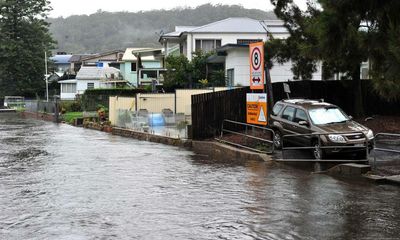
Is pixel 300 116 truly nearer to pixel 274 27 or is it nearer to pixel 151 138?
pixel 151 138

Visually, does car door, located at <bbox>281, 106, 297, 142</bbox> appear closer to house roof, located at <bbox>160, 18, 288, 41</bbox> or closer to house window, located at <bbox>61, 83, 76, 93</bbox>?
house roof, located at <bbox>160, 18, 288, 41</bbox>

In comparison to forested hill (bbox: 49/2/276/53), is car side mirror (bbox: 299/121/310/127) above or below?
below

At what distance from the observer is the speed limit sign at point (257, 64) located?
16516 mm

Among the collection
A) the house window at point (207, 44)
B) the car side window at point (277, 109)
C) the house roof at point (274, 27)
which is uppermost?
the house roof at point (274, 27)

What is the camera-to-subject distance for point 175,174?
13414 millimetres

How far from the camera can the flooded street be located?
7.42 metres

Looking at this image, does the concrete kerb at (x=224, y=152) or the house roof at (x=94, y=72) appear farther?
the house roof at (x=94, y=72)

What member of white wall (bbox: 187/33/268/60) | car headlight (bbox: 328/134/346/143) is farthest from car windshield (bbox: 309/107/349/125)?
white wall (bbox: 187/33/268/60)

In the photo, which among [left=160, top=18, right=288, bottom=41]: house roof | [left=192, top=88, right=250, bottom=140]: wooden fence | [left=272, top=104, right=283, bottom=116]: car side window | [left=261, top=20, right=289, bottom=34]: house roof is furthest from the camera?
[left=160, top=18, right=288, bottom=41]: house roof

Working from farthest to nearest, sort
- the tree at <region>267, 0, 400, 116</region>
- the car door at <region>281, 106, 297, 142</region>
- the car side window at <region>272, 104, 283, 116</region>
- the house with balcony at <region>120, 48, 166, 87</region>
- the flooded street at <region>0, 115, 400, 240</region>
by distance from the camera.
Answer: the house with balcony at <region>120, 48, 166, 87</region> → the car side window at <region>272, 104, 283, 116</region> → the car door at <region>281, 106, 297, 142</region> → the tree at <region>267, 0, 400, 116</region> → the flooded street at <region>0, 115, 400, 240</region>

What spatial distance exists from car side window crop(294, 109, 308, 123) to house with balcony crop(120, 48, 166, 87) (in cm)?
4321

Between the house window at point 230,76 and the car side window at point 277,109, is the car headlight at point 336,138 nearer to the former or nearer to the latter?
the car side window at point 277,109

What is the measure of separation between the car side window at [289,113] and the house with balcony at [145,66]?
4246 cm

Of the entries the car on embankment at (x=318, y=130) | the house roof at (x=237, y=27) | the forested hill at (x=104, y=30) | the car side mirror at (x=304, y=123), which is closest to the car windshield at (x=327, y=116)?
the car on embankment at (x=318, y=130)
